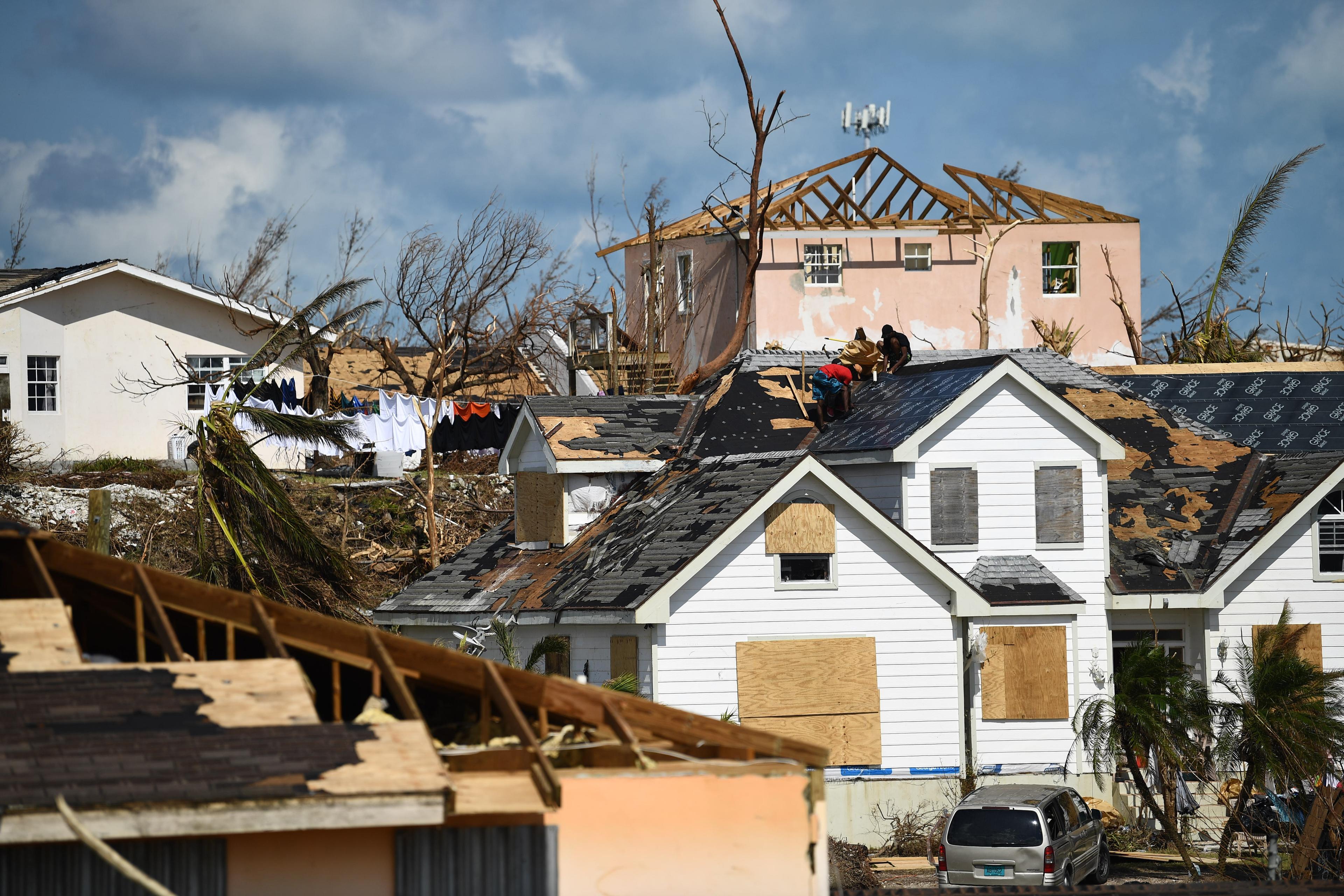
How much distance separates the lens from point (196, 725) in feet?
27.9

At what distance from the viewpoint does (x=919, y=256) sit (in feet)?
145

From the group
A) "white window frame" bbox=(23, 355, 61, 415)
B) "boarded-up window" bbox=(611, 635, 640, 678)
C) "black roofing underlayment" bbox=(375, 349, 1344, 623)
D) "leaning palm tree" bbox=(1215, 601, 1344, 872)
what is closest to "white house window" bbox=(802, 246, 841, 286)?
"black roofing underlayment" bbox=(375, 349, 1344, 623)

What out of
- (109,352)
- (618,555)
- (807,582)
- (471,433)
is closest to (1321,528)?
(807,582)

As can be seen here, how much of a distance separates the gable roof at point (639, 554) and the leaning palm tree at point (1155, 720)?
274cm

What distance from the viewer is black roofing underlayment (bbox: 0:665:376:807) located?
776cm

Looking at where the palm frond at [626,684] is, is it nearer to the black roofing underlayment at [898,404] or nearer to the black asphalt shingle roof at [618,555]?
the black asphalt shingle roof at [618,555]

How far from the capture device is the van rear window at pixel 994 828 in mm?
18297

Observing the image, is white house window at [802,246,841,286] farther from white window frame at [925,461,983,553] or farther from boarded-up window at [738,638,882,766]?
boarded-up window at [738,638,882,766]

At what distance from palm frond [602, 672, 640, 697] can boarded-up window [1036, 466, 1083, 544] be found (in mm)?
7553

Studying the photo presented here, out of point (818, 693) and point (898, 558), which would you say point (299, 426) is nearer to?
point (818, 693)

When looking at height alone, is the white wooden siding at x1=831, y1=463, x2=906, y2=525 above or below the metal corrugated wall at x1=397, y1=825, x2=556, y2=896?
above

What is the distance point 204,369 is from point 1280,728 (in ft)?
101

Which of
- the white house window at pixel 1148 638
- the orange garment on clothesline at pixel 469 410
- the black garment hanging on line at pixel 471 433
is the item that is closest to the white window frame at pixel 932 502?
the white house window at pixel 1148 638

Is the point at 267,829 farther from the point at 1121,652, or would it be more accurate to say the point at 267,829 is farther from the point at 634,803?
the point at 1121,652
